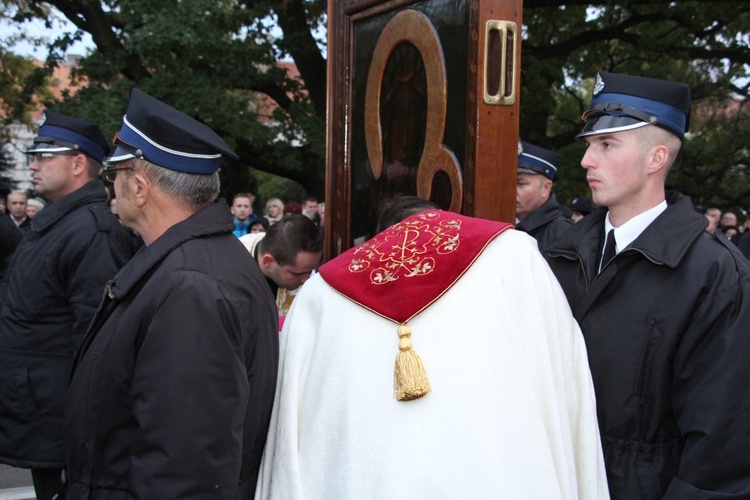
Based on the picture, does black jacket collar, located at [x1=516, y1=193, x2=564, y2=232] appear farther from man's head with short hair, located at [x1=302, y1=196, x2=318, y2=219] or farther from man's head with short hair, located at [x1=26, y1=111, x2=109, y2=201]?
man's head with short hair, located at [x1=302, y1=196, x2=318, y2=219]

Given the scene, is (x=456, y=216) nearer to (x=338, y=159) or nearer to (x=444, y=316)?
(x=444, y=316)

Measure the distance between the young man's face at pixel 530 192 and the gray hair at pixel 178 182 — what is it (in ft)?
8.43

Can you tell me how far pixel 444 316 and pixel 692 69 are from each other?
1588 centimetres

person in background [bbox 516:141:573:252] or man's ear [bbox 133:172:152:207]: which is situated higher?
man's ear [bbox 133:172:152:207]

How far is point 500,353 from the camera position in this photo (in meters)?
1.84

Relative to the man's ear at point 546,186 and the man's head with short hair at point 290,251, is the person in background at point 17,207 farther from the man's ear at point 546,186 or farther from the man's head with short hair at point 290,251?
the man's ear at point 546,186

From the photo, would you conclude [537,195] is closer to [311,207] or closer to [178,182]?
[178,182]

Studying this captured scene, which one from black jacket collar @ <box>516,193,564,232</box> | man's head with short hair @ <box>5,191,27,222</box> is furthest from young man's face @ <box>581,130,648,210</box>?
man's head with short hair @ <box>5,191,27,222</box>

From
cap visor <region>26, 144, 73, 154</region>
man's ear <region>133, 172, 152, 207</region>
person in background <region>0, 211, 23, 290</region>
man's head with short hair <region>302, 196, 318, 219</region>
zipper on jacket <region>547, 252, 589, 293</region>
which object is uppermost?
man's ear <region>133, 172, 152, 207</region>

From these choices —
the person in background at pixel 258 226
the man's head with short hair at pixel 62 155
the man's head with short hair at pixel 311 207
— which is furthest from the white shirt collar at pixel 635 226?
the man's head with short hair at pixel 311 207

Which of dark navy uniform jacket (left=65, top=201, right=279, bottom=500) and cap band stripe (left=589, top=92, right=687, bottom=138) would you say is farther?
cap band stripe (left=589, top=92, right=687, bottom=138)

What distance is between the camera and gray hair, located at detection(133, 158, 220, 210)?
83.4 inches

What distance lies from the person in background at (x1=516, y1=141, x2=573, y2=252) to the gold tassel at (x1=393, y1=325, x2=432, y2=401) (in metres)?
2.61

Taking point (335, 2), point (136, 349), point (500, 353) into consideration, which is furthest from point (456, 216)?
point (335, 2)
